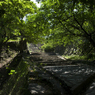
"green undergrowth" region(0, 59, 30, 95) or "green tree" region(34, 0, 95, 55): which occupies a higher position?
"green tree" region(34, 0, 95, 55)

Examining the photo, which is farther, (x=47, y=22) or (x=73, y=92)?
(x=47, y=22)

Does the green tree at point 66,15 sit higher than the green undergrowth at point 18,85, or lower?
higher

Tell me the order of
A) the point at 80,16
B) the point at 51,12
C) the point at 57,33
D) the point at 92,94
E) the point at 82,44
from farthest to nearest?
the point at 82,44 < the point at 57,33 < the point at 51,12 < the point at 80,16 < the point at 92,94

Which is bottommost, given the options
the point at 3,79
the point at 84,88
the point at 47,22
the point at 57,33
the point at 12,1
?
the point at 3,79

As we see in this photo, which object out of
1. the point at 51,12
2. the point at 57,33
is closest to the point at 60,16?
the point at 51,12

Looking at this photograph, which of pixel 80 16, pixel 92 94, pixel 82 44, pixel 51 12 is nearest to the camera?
pixel 92 94

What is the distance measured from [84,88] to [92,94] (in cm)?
46

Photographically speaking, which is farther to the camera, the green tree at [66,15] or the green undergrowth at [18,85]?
the green tree at [66,15]

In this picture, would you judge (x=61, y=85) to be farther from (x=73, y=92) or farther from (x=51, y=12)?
(x=51, y=12)

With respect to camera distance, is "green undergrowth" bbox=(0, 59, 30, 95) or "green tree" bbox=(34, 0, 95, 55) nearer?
"green undergrowth" bbox=(0, 59, 30, 95)

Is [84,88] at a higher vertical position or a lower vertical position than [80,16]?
lower

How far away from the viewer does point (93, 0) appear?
3.43m

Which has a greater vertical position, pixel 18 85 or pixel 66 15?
pixel 66 15

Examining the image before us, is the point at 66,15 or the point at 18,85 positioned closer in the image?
the point at 18,85
